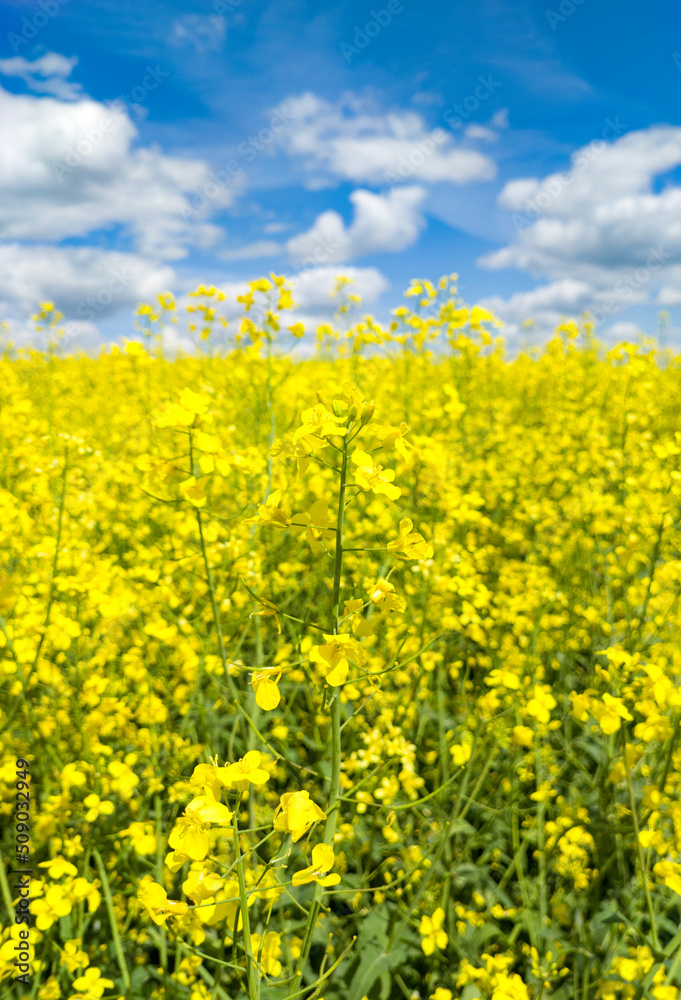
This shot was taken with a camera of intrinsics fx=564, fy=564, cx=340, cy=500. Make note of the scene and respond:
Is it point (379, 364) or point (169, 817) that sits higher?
point (379, 364)

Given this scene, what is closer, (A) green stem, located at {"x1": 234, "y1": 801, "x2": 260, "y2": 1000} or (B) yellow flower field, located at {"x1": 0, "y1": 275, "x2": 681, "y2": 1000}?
(A) green stem, located at {"x1": 234, "y1": 801, "x2": 260, "y2": 1000}

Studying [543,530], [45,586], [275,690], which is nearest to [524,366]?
A: [543,530]

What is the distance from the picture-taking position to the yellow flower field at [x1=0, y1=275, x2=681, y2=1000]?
107 cm

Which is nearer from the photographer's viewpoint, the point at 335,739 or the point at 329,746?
the point at 335,739

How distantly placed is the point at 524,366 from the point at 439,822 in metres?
8.79

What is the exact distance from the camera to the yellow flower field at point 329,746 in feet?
3.50

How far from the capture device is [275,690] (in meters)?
0.92

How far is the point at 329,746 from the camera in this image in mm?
2152

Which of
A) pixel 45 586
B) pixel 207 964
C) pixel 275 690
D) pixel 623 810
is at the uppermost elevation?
pixel 275 690

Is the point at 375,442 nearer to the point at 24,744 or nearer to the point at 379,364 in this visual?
the point at 24,744

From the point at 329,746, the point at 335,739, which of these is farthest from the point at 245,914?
the point at 329,746

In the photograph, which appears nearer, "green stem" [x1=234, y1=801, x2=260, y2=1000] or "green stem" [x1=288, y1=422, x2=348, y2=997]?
"green stem" [x1=234, y1=801, x2=260, y2=1000]

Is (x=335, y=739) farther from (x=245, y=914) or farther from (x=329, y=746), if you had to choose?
(x=329, y=746)

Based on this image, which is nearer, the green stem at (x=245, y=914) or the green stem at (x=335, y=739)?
the green stem at (x=245, y=914)
